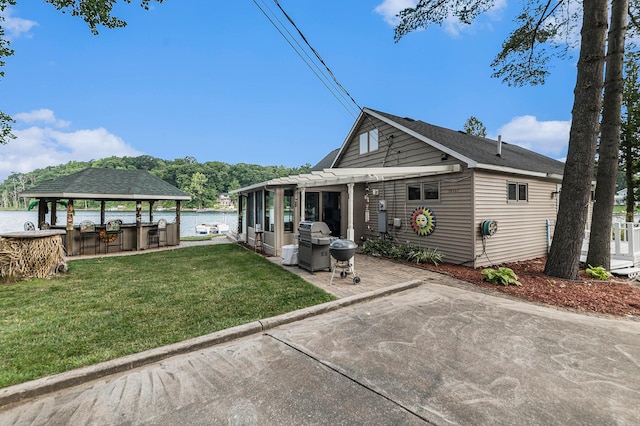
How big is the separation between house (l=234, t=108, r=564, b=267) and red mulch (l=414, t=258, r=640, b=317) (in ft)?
4.28

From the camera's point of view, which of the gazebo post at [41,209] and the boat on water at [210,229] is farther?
the boat on water at [210,229]

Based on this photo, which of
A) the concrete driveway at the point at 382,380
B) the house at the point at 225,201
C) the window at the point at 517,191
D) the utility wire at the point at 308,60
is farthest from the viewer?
the house at the point at 225,201

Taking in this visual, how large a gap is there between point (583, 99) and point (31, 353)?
33.2ft

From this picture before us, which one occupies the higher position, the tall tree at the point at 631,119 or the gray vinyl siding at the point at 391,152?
the tall tree at the point at 631,119

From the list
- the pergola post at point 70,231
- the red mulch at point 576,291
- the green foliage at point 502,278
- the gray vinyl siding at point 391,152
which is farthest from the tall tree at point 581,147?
the pergola post at point 70,231

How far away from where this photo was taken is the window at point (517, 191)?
7.82m

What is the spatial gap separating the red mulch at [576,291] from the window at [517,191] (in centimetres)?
239

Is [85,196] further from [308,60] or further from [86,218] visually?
[86,218]

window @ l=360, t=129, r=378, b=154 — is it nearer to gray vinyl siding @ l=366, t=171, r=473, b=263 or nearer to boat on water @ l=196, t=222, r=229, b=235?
gray vinyl siding @ l=366, t=171, r=473, b=263

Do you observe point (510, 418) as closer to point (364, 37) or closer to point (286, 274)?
point (286, 274)

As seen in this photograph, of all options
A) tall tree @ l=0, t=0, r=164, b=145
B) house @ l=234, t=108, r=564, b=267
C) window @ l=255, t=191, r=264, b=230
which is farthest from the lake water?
house @ l=234, t=108, r=564, b=267

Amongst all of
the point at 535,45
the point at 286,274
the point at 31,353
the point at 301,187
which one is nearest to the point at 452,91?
the point at 535,45

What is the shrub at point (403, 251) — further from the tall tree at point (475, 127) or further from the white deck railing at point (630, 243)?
the tall tree at point (475, 127)

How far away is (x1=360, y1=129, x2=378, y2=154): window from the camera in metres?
10.4
